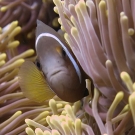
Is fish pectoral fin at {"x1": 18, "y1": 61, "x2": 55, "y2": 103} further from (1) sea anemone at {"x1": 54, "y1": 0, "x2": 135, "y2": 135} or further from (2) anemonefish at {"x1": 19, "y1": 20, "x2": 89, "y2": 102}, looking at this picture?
(1) sea anemone at {"x1": 54, "y1": 0, "x2": 135, "y2": 135}

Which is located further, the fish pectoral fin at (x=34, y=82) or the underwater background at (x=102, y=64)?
the fish pectoral fin at (x=34, y=82)

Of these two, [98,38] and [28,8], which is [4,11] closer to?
[28,8]

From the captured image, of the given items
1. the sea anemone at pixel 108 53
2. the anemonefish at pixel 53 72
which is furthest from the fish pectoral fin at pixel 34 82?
the sea anemone at pixel 108 53

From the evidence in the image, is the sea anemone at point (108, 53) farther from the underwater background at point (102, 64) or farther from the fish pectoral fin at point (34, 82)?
the fish pectoral fin at point (34, 82)

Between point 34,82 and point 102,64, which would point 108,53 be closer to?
point 102,64

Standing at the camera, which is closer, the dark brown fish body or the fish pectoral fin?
the dark brown fish body

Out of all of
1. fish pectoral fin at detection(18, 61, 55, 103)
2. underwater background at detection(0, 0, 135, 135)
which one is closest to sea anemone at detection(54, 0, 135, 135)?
underwater background at detection(0, 0, 135, 135)

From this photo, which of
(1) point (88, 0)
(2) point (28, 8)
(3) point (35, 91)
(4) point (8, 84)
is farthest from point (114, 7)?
(2) point (28, 8)
